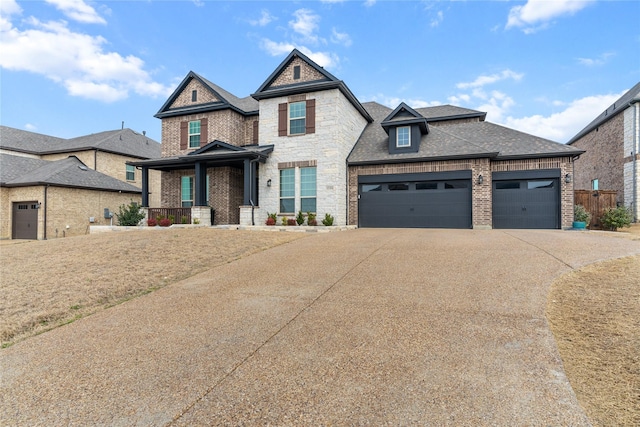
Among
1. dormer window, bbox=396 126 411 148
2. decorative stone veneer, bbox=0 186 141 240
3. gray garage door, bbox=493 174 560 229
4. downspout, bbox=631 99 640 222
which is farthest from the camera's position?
decorative stone veneer, bbox=0 186 141 240

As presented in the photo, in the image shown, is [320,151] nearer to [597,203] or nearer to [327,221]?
[327,221]

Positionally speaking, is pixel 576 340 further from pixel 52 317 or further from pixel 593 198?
pixel 593 198

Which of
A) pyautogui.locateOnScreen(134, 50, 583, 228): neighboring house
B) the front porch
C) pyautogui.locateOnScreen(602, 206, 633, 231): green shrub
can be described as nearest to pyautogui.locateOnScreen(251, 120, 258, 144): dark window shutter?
pyautogui.locateOnScreen(134, 50, 583, 228): neighboring house

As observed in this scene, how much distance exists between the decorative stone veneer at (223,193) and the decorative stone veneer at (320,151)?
1.93m

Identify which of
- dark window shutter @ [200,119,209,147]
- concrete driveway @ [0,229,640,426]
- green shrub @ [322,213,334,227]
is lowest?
concrete driveway @ [0,229,640,426]

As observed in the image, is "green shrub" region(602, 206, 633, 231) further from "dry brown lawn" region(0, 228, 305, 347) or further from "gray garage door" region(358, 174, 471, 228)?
"dry brown lawn" region(0, 228, 305, 347)

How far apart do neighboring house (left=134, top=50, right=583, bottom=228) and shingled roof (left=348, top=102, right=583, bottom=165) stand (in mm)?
51

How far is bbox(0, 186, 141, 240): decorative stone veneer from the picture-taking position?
18.9 metres

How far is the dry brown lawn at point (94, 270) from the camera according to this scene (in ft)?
15.6

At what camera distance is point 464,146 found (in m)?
15.6

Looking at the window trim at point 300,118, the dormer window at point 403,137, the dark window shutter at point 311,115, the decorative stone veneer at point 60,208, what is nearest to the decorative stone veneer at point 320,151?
the dark window shutter at point 311,115

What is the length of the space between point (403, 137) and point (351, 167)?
3128mm

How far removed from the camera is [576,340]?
3.39m

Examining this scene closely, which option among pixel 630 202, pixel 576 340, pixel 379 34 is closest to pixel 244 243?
pixel 576 340
